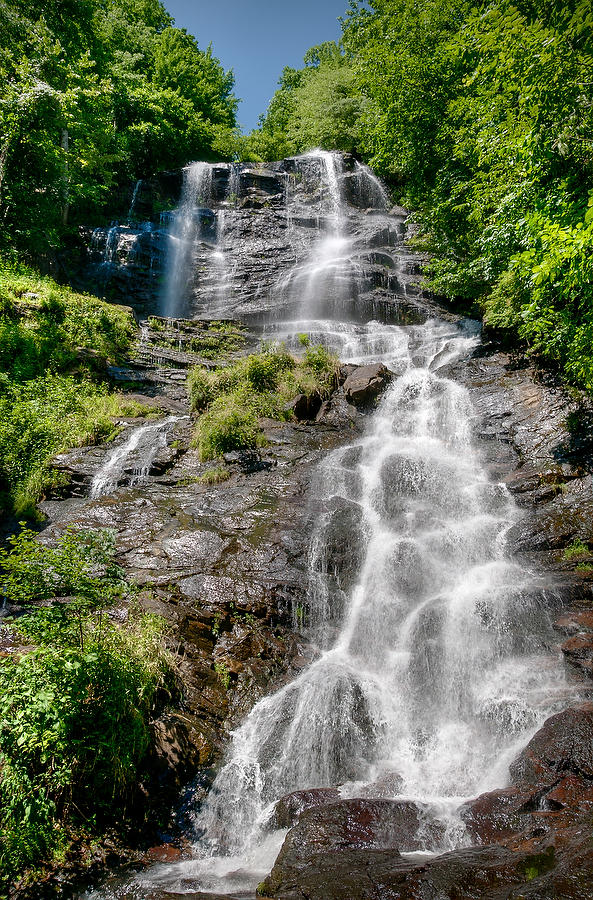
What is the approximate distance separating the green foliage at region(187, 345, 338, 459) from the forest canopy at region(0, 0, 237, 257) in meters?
8.18

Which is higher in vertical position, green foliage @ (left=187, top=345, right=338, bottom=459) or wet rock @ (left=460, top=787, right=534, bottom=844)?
green foliage @ (left=187, top=345, right=338, bottom=459)

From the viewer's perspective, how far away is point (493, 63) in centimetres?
811

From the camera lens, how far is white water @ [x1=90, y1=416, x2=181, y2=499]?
10.6m

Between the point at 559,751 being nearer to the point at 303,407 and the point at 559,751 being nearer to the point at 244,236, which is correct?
the point at 303,407

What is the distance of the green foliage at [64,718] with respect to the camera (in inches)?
151

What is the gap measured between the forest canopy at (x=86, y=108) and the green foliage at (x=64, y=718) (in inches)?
574

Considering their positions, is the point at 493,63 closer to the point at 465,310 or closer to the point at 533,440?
the point at 533,440

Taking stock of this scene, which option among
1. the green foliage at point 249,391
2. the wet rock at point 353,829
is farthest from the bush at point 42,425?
the wet rock at point 353,829

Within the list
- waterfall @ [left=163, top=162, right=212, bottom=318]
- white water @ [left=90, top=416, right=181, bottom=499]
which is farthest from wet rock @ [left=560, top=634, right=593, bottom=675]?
waterfall @ [left=163, top=162, right=212, bottom=318]

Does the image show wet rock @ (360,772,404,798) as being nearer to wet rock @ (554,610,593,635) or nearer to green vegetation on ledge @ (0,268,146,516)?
wet rock @ (554,610,593,635)

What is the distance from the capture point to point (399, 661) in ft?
22.5

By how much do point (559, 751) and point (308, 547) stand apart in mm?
4823

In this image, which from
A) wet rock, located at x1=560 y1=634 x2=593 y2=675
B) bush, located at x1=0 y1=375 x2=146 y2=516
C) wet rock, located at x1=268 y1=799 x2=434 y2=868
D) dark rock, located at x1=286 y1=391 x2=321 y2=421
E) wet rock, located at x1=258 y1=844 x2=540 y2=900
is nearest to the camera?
wet rock, located at x1=258 y1=844 x2=540 y2=900

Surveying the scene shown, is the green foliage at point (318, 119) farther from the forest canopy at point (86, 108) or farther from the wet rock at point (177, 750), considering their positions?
the wet rock at point (177, 750)
